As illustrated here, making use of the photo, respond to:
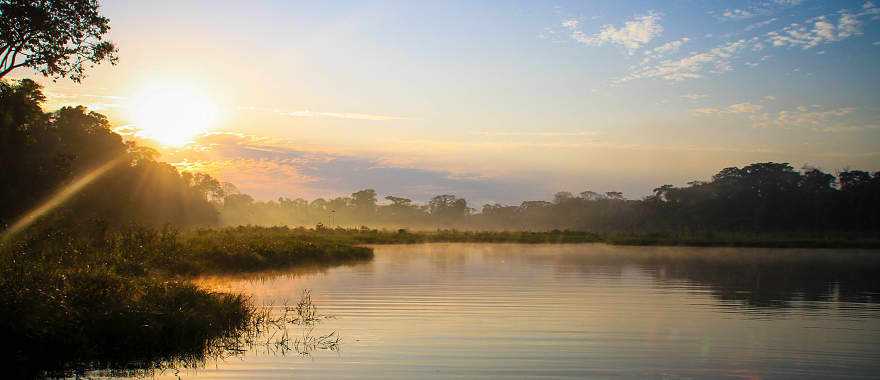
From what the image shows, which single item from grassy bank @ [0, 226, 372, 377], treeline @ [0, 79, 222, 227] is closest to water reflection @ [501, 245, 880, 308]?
grassy bank @ [0, 226, 372, 377]

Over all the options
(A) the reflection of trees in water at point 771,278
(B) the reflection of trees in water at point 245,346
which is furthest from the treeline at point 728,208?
(B) the reflection of trees in water at point 245,346

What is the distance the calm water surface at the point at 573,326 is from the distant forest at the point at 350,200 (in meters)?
11.8

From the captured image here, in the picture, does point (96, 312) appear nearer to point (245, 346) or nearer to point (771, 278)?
point (245, 346)

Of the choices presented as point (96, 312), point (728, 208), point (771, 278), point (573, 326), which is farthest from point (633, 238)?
point (96, 312)

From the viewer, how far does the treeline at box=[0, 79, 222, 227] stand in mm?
25938

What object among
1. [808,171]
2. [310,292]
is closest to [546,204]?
[808,171]

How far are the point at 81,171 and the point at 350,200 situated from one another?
288 feet

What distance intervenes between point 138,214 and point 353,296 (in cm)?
4161

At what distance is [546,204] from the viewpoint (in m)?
113

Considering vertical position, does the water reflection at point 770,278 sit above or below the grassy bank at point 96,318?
below

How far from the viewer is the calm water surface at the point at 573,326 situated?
31.8 feet

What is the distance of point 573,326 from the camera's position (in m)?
13.3

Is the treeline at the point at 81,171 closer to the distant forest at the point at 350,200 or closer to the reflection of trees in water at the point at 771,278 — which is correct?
the distant forest at the point at 350,200

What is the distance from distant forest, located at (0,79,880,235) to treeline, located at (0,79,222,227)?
8cm
